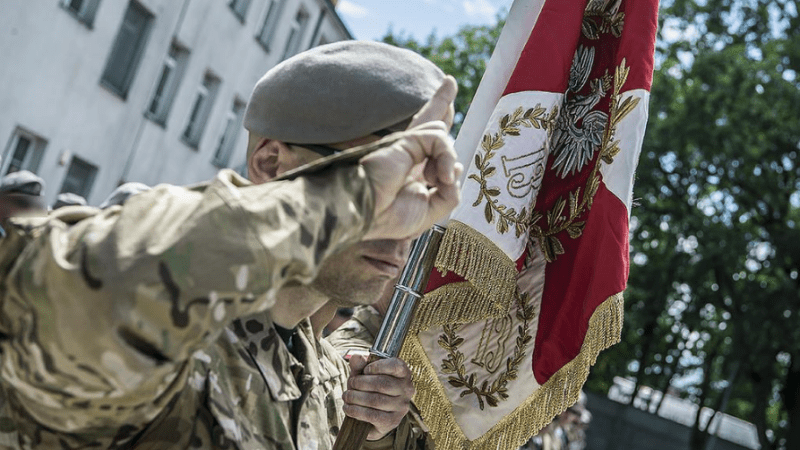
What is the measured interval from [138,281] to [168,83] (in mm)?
18933

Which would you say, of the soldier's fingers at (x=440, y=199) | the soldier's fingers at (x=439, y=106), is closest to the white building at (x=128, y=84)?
the soldier's fingers at (x=439, y=106)

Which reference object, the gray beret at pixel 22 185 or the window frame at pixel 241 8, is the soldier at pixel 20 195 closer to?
the gray beret at pixel 22 185

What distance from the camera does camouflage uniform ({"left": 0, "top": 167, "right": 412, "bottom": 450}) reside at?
49.0 inches

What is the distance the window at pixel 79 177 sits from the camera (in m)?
17.0

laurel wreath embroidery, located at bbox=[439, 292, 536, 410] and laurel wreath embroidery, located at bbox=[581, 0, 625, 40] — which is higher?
laurel wreath embroidery, located at bbox=[581, 0, 625, 40]

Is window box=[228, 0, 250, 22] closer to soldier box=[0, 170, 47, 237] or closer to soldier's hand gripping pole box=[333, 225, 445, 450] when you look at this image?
soldier box=[0, 170, 47, 237]

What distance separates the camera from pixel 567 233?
3453 mm

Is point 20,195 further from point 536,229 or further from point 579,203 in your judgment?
point 579,203

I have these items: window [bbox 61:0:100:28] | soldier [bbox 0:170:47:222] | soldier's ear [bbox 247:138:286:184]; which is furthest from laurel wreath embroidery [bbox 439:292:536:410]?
window [bbox 61:0:100:28]

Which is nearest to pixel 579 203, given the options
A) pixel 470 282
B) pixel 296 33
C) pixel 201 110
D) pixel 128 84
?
pixel 470 282

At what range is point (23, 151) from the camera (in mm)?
15367

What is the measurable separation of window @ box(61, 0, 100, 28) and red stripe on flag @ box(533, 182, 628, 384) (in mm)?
13082

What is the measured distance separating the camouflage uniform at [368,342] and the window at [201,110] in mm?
18139

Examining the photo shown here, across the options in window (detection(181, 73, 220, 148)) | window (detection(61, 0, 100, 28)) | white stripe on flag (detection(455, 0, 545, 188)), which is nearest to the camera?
white stripe on flag (detection(455, 0, 545, 188))
